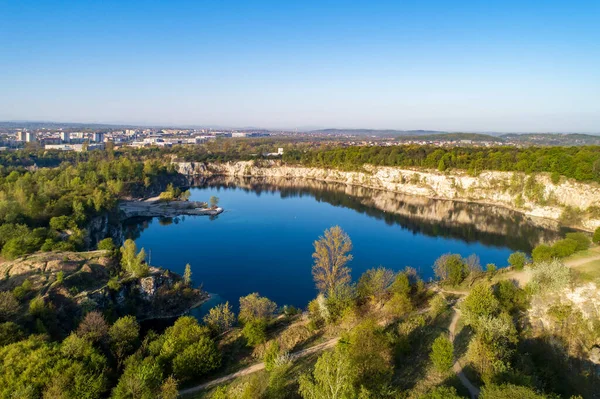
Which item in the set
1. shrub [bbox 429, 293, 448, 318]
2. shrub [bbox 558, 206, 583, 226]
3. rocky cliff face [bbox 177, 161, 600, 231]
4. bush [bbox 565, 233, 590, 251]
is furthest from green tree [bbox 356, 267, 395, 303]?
shrub [bbox 558, 206, 583, 226]

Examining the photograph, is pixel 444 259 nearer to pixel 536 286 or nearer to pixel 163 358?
pixel 536 286

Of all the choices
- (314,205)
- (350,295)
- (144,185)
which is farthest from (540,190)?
(144,185)

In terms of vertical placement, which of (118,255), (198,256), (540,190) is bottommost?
(198,256)

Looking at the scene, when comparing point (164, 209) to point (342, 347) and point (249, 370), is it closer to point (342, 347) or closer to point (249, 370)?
point (249, 370)

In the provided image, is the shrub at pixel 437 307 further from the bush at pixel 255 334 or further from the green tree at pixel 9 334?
the green tree at pixel 9 334

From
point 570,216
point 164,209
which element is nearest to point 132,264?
point 164,209
